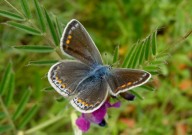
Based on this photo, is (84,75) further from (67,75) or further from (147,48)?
(147,48)

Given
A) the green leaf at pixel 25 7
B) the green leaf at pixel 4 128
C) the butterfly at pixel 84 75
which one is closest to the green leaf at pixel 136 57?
the butterfly at pixel 84 75

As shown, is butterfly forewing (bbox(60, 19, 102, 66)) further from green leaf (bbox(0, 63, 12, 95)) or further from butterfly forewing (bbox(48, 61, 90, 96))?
green leaf (bbox(0, 63, 12, 95))

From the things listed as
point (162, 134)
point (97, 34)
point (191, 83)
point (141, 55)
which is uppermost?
point (141, 55)

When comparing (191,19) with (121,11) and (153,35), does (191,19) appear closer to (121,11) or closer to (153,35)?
(121,11)

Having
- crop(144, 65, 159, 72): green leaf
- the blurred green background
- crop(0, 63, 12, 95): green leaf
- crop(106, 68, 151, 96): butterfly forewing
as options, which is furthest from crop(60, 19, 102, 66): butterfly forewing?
the blurred green background

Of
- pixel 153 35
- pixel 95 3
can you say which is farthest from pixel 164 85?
pixel 153 35

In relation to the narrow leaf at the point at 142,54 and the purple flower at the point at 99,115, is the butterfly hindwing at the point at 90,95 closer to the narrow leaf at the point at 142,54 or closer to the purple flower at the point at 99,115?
the purple flower at the point at 99,115

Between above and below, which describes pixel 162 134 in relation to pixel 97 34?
below
